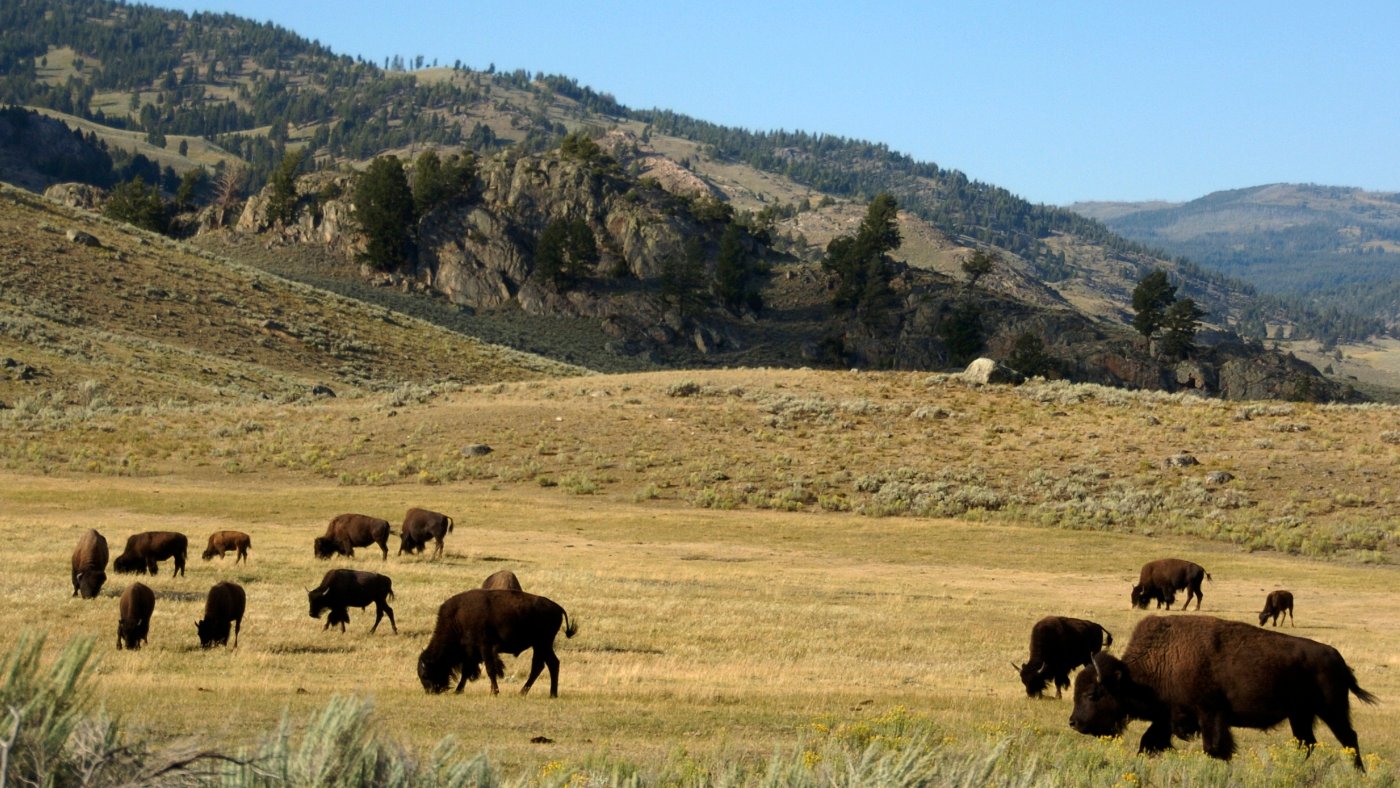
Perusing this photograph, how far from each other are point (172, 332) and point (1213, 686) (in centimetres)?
8062

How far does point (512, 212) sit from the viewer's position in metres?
131

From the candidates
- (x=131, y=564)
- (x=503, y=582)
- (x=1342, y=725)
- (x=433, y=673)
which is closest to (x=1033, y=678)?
(x=1342, y=725)

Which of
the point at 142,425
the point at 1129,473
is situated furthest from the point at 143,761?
the point at 142,425

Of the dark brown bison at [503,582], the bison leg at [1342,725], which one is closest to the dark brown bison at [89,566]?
the dark brown bison at [503,582]

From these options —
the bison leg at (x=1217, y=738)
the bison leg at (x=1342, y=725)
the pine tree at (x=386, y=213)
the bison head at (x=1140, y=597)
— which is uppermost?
the pine tree at (x=386, y=213)

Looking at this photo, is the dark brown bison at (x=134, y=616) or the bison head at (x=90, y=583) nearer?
the dark brown bison at (x=134, y=616)

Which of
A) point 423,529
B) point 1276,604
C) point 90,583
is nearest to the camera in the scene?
point 90,583

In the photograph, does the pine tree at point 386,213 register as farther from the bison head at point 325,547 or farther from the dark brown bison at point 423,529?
the bison head at point 325,547

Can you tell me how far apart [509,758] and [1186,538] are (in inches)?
1442

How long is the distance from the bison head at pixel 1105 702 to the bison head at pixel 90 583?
15724 millimetres

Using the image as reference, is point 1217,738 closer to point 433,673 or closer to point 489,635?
point 489,635

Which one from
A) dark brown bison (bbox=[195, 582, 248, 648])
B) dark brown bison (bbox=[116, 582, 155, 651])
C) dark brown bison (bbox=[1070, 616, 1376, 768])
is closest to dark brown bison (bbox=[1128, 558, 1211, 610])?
dark brown bison (bbox=[1070, 616, 1376, 768])

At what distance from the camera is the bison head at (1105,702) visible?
40.8ft

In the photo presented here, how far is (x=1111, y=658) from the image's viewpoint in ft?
40.8
